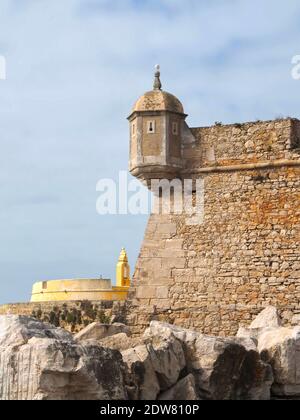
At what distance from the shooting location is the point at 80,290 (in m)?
25.5

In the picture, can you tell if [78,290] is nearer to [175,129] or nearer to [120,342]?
[175,129]

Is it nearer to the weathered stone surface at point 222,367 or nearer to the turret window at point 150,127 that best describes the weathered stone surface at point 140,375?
the weathered stone surface at point 222,367

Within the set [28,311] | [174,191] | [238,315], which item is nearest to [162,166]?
[174,191]

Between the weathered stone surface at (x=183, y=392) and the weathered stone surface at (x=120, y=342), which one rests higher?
the weathered stone surface at (x=120, y=342)

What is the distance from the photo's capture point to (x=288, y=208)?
52.2ft

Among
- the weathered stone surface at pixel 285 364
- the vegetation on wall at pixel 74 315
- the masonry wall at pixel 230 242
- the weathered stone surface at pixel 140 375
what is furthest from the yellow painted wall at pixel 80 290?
the weathered stone surface at pixel 140 375

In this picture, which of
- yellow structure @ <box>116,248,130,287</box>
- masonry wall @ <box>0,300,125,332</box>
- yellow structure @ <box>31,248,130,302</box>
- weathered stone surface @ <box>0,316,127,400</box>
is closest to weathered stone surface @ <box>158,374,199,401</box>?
weathered stone surface @ <box>0,316,127,400</box>

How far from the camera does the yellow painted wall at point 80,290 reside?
1000 inches

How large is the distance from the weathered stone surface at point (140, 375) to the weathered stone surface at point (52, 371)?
51cm

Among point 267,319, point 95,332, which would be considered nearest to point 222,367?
point 95,332

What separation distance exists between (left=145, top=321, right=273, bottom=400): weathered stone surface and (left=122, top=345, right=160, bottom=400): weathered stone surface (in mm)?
730

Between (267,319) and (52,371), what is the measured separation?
646 cm

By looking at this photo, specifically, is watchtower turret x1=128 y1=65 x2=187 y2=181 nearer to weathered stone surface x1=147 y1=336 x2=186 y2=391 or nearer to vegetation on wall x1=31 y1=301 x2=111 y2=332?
vegetation on wall x1=31 y1=301 x2=111 y2=332

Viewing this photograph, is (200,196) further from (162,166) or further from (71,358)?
(71,358)
